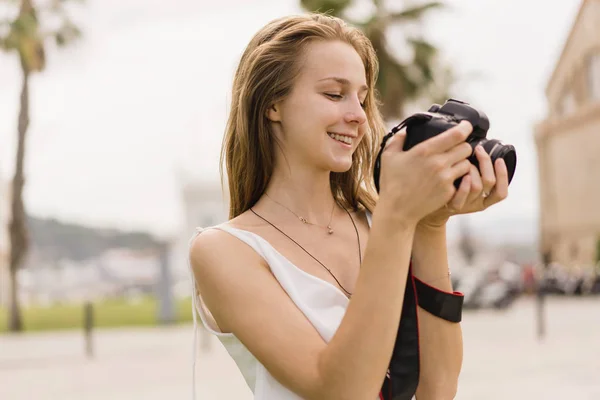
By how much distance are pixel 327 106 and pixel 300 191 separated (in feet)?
0.64

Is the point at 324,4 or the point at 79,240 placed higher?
the point at 324,4

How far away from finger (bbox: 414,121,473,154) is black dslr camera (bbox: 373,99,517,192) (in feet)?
0.09

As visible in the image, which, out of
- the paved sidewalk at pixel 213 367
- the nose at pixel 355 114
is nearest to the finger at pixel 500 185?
the nose at pixel 355 114

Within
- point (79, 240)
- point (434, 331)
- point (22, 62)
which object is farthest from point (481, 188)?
point (79, 240)

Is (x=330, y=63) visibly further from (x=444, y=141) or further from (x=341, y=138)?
(x=444, y=141)

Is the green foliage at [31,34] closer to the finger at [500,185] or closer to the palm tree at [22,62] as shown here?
the palm tree at [22,62]

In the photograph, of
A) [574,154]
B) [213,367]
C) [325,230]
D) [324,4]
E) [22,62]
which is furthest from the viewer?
[574,154]

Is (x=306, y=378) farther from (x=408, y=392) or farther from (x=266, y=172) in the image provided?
(x=266, y=172)

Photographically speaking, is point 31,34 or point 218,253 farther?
point 31,34

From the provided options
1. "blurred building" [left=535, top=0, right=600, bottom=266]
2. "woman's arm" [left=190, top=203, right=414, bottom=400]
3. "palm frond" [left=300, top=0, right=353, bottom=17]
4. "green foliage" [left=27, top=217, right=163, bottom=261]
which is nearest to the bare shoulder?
"woman's arm" [left=190, top=203, right=414, bottom=400]

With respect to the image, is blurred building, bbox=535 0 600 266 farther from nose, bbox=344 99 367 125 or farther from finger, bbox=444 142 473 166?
finger, bbox=444 142 473 166

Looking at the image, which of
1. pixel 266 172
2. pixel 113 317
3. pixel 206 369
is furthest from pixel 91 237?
pixel 266 172

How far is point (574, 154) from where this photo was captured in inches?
1751

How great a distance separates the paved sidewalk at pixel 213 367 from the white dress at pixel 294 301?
7597 mm
